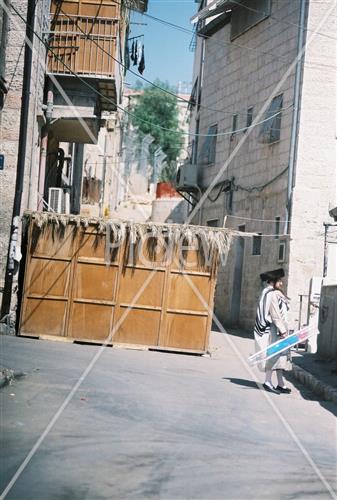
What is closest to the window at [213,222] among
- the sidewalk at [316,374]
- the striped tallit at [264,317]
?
the sidewalk at [316,374]

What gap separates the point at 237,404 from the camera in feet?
34.0

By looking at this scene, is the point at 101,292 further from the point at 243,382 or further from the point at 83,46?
the point at 83,46

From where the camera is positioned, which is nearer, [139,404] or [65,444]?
[65,444]

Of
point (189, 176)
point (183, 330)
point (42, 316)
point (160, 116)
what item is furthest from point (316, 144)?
point (160, 116)

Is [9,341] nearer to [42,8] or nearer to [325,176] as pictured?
[42,8]

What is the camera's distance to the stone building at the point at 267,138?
22.5m

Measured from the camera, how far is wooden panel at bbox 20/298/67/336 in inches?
662

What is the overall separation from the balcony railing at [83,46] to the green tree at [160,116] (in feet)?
135

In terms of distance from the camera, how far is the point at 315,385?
13.4 meters

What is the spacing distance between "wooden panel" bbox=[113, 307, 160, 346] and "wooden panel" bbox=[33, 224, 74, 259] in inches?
68.2

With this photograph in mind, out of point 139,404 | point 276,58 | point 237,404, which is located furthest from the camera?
point 276,58

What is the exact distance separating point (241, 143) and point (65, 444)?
69.2 ft

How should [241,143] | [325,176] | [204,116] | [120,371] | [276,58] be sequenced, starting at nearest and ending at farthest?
[120,371], [325,176], [276,58], [241,143], [204,116]

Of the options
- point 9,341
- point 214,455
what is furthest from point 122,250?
point 214,455
